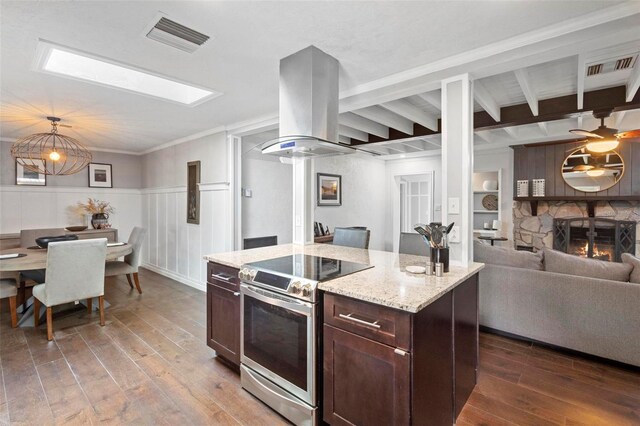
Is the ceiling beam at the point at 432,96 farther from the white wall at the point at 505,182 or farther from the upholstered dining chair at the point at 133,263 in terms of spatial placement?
the upholstered dining chair at the point at 133,263

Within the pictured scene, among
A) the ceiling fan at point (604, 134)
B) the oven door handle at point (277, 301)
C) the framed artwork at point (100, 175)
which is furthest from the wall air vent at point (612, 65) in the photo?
the framed artwork at point (100, 175)

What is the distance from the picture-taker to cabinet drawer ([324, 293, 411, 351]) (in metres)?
1.45

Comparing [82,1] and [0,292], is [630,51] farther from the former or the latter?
[0,292]

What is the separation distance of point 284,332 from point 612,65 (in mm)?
3389

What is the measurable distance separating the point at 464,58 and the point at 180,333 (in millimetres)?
3518

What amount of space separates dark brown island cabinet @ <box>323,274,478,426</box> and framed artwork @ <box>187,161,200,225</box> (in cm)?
375

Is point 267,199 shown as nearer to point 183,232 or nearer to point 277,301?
point 183,232

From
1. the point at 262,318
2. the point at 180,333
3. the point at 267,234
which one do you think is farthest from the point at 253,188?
the point at 262,318

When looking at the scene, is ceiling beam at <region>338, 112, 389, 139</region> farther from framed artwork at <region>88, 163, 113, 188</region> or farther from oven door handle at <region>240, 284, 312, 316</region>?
framed artwork at <region>88, 163, 113, 188</region>

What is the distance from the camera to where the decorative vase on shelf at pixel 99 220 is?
18.5ft

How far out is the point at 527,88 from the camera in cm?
278

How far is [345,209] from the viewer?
244 inches

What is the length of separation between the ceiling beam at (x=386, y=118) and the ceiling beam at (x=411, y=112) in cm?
28

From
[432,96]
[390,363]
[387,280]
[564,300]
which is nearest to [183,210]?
[432,96]
